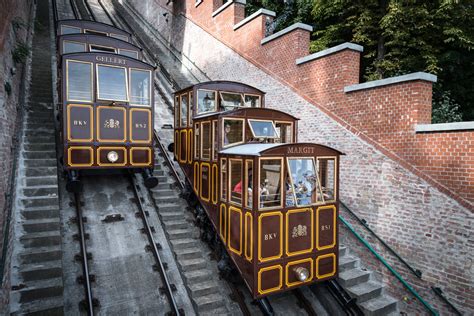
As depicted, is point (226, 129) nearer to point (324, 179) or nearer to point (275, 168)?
point (275, 168)

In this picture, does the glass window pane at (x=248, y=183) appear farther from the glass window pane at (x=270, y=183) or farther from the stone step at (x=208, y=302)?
the stone step at (x=208, y=302)

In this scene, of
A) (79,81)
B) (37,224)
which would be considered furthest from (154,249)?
(79,81)

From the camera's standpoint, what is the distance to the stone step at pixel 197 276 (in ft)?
21.6

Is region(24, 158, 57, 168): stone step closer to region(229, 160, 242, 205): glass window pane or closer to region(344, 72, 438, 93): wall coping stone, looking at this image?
region(229, 160, 242, 205): glass window pane

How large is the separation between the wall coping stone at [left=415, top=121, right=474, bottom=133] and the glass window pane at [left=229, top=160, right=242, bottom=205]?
377 centimetres

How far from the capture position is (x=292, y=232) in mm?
5891

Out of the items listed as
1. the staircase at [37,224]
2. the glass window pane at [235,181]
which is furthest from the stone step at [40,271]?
the glass window pane at [235,181]

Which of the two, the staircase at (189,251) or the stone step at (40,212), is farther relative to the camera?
the stone step at (40,212)

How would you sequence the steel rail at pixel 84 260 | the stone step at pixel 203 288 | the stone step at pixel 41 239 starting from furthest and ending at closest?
the stone step at pixel 203 288 → the stone step at pixel 41 239 → the steel rail at pixel 84 260

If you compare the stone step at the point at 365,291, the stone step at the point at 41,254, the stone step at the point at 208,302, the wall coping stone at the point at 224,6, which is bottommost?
the stone step at the point at 365,291

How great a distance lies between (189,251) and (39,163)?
4.21 m

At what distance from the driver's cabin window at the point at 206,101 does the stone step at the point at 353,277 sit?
4.93 metres

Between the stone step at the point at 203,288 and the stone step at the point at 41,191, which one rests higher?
the stone step at the point at 41,191

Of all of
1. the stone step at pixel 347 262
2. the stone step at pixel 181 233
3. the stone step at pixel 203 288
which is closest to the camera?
the stone step at pixel 203 288
